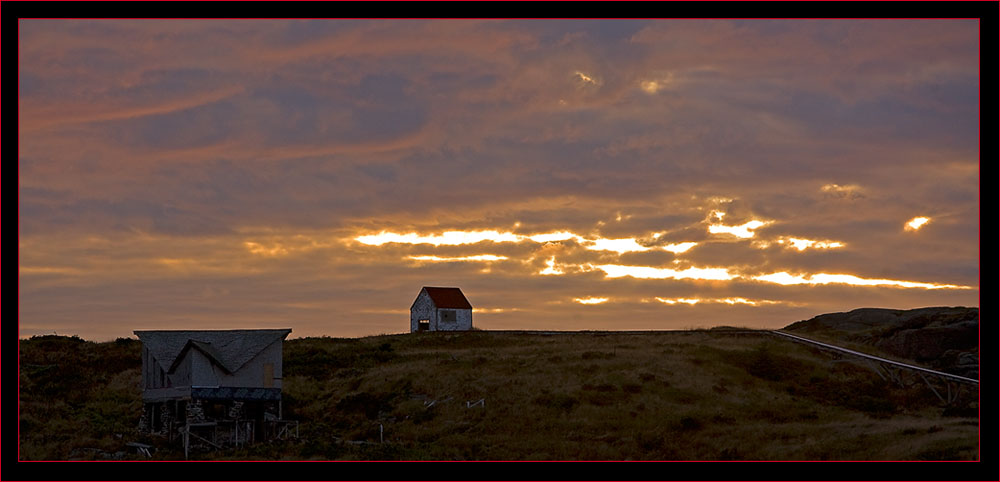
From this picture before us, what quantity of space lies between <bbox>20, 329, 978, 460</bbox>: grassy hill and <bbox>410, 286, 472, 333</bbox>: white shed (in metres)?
26.7

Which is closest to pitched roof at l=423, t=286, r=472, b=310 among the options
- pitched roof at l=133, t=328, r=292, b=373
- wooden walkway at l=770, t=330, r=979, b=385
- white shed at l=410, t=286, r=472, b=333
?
white shed at l=410, t=286, r=472, b=333

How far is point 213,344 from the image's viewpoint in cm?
5772

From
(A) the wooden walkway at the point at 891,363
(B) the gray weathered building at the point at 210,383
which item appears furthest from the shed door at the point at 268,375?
(A) the wooden walkway at the point at 891,363

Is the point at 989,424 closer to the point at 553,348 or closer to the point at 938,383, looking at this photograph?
the point at 938,383

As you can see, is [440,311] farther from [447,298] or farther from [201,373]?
[201,373]

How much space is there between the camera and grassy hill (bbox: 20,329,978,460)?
44656 mm

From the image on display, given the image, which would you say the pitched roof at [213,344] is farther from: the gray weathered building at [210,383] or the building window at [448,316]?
the building window at [448,316]

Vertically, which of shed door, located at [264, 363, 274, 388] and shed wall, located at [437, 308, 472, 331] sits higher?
shed wall, located at [437, 308, 472, 331]

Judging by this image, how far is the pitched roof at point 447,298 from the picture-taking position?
362 feet

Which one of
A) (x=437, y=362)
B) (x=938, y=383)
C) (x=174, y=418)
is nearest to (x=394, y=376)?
(x=437, y=362)

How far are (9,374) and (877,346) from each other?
7399 cm

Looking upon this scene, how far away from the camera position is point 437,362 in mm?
71250

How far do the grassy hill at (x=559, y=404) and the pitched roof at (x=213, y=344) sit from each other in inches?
187

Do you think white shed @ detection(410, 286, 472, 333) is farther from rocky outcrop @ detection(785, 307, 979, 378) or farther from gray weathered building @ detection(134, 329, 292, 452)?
gray weathered building @ detection(134, 329, 292, 452)
